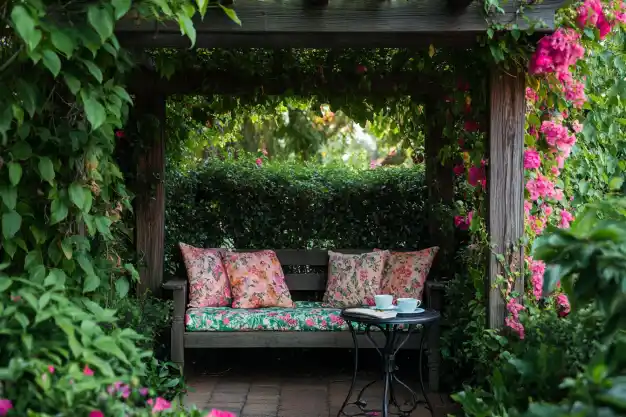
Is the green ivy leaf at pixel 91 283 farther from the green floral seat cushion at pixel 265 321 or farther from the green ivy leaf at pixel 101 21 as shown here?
the green floral seat cushion at pixel 265 321

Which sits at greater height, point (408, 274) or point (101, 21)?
point (101, 21)

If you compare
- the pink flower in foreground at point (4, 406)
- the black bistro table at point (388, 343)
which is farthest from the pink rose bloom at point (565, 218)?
the pink flower in foreground at point (4, 406)

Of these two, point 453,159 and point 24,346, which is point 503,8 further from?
point 24,346

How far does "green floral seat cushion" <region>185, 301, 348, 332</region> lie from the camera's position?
5.36 meters

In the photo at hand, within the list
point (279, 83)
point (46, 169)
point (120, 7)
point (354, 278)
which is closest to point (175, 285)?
point (354, 278)

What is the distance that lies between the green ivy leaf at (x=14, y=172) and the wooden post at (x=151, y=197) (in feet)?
8.33

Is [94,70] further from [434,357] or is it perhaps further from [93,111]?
[434,357]

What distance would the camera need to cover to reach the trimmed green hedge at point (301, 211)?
20.8 feet

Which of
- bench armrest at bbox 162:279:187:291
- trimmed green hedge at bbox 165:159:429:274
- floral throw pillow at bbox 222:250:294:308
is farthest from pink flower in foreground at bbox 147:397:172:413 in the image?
trimmed green hedge at bbox 165:159:429:274

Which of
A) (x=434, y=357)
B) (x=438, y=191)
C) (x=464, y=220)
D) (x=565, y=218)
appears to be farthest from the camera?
(x=438, y=191)

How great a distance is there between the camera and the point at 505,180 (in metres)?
4.08

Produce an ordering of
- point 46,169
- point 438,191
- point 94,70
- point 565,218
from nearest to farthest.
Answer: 1. point 94,70
2. point 46,169
3. point 565,218
4. point 438,191

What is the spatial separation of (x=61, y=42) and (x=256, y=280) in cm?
320

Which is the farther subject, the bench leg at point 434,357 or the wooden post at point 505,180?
the bench leg at point 434,357
